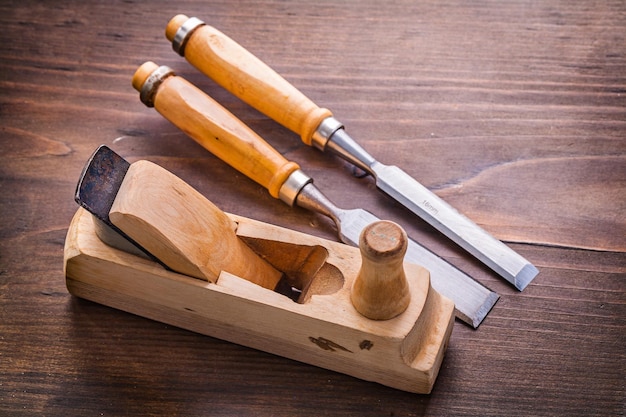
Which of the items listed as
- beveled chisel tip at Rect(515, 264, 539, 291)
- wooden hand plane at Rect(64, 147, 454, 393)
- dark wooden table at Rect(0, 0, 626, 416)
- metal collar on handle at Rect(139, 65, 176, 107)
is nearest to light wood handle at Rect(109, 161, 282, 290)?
wooden hand plane at Rect(64, 147, 454, 393)

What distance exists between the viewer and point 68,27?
1.43 meters

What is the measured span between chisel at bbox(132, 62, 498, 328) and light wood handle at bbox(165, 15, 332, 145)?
59 mm

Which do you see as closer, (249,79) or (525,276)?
(525,276)

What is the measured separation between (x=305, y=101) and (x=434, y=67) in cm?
26

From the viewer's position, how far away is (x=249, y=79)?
4.06 ft

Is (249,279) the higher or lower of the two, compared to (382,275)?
lower

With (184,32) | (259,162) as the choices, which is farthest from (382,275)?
(184,32)

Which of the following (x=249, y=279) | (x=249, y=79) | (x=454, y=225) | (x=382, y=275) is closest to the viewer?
(x=382, y=275)

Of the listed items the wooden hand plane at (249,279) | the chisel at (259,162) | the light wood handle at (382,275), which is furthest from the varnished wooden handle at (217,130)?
the light wood handle at (382,275)

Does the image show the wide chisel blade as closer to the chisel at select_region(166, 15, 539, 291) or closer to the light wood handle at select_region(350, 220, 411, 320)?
the chisel at select_region(166, 15, 539, 291)

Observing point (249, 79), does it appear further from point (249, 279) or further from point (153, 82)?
point (249, 279)

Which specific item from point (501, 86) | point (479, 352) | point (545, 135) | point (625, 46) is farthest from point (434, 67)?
point (479, 352)

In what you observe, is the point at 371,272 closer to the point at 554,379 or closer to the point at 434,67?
the point at 554,379

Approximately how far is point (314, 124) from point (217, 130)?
143 mm
